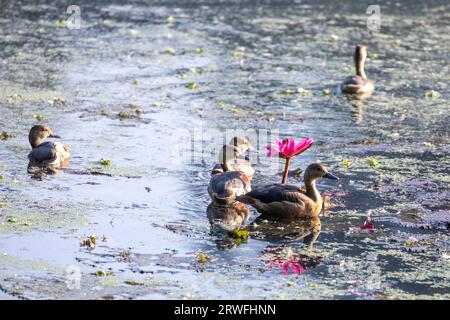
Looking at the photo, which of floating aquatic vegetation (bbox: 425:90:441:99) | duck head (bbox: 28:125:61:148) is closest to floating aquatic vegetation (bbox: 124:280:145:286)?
duck head (bbox: 28:125:61:148)

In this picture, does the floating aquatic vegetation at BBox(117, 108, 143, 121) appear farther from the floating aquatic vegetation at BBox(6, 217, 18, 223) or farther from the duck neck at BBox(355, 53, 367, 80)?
the floating aquatic vegetation at BBox(6, 217, 18, 223)

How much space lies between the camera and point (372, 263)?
36.8ft

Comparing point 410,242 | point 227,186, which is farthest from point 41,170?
point 410,242

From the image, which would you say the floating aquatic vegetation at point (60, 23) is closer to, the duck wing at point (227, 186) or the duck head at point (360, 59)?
the duck head at point (360, 59)

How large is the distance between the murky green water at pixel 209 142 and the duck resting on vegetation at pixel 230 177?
34 cm

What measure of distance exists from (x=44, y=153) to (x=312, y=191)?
167 inches

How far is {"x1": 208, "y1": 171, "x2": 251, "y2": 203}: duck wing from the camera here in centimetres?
1317

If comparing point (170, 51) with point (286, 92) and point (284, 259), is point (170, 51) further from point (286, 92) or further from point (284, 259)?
point (284, 259)

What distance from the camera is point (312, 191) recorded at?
13008 millimetres

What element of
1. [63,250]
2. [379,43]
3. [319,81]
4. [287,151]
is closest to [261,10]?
[379,43]

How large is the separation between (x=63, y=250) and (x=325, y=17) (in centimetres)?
1713

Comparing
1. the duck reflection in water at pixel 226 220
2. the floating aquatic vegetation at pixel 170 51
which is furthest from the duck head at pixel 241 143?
the floating aquatic vegetation at pixel 170 51

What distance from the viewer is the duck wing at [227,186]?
1317 centimetres

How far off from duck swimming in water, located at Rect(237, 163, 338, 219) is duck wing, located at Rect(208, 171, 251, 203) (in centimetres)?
22
